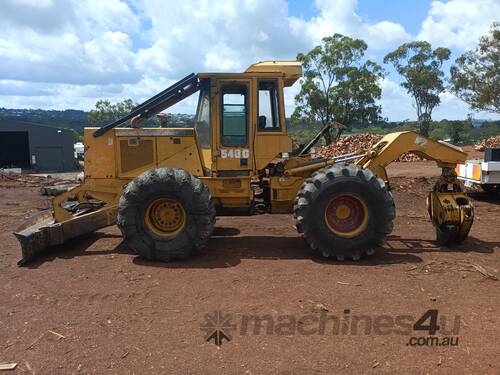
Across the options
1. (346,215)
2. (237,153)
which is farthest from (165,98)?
(346,215)

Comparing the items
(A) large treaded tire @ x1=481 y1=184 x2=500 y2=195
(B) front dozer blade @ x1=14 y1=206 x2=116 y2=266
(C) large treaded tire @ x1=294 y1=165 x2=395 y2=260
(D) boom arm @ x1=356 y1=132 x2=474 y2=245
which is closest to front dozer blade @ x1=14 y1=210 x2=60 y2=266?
(B) front dozer blade @ x1=14 y1=206 x2=116 y2=266

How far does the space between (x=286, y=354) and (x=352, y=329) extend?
0.80m

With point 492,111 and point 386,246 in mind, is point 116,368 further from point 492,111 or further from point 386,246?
point 492,111

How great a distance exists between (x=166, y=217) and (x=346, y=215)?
261 cm

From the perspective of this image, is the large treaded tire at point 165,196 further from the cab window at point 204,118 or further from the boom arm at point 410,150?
the boom arm at point 410,150

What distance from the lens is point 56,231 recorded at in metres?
7.23

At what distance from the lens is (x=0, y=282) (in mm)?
6215

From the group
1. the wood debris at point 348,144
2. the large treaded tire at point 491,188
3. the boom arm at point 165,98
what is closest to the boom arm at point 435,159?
the boom arm at point 165,98

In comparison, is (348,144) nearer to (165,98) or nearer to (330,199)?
(165,98)

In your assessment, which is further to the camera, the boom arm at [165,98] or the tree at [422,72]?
the tree at [422,72]

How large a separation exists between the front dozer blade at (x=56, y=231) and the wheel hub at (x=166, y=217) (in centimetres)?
80

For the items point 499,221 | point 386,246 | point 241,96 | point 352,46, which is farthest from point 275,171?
point 352,46

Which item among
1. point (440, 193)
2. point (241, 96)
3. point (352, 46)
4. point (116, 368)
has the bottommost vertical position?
point (116, 368)

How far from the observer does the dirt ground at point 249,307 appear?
4.01 metres
